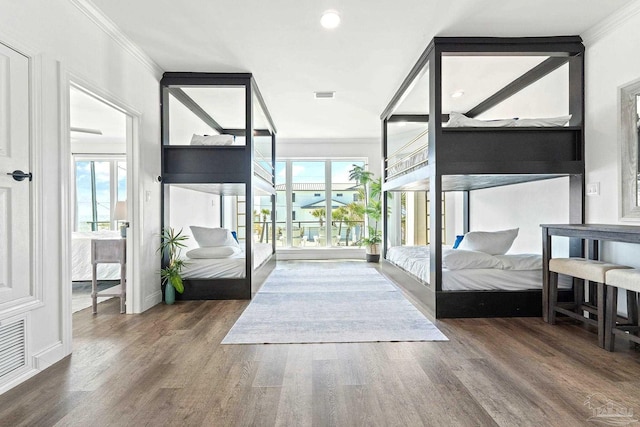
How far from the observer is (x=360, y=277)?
549cm

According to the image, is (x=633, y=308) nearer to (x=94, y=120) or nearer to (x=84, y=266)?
(x=84, y=266)

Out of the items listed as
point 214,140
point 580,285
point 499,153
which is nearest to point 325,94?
point 214,140

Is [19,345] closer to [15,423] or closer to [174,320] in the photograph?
[15,423]

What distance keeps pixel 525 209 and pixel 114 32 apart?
4946mm

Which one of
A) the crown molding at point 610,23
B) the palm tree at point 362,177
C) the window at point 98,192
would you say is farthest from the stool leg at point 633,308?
the window at point 98,192

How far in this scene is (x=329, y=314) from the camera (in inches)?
137

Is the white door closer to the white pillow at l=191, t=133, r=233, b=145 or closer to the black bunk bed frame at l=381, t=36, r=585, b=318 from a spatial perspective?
the white pillow at l=191, t=133, r=233, b=145

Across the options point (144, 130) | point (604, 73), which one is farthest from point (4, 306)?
point (604, 73)

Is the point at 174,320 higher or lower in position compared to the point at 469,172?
lower

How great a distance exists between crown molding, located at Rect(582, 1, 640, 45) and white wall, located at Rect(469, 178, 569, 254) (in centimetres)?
140

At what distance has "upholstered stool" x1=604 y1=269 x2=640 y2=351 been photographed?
2340 millimetres

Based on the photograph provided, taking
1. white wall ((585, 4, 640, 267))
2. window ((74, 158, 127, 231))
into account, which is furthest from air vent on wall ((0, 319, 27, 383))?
window ((74, 158, 127, 231))

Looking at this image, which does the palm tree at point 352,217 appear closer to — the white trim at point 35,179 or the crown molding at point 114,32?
the crown molding at point 114,32

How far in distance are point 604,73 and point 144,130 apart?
449cm
